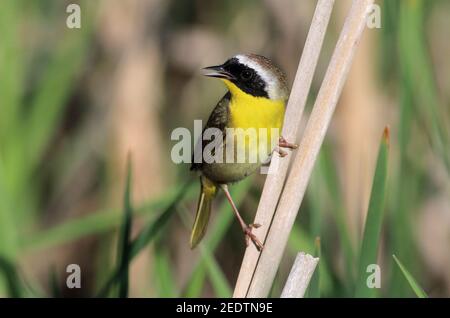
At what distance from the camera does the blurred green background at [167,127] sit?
118 inches

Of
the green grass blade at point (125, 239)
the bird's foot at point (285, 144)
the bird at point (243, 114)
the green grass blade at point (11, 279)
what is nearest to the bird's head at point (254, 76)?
the bird at point (243, 114)

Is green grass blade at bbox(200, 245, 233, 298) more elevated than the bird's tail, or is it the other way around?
the bird's tail

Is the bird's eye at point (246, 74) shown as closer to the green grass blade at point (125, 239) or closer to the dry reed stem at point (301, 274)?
the green grass blade at point (125, 239)

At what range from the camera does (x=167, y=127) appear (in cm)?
410

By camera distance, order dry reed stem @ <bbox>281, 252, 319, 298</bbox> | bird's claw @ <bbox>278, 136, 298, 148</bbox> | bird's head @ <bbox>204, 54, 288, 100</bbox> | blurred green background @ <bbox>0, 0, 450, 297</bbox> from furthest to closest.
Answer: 1. blurred green background @ <bbox>0, 0, 450, 297</bbox>
2. bird's head @ <bbox>204, 54, 288, 100</bbox>
3. bird's claw @ <bbox>278, 136, 298, 148</bbox>
4. dry reed stem @ <bbox>281, 252, 319, 298</bbox>

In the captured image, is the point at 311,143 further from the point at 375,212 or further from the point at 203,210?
the point at 203,210

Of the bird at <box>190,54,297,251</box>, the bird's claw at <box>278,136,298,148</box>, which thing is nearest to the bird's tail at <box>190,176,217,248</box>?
the bird at <box>190,54,297,251</box>

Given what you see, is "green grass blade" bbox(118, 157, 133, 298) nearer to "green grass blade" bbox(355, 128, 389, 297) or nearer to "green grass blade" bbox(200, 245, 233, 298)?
"green grass blade" bbox(200, 245, 233, 298)

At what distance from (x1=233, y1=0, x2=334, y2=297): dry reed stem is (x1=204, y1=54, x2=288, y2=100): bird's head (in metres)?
0.34

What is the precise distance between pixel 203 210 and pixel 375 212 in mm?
796

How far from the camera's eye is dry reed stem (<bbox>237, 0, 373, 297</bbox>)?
6.18 feet

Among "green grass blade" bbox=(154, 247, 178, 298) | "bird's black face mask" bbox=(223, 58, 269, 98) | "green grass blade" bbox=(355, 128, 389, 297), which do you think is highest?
"bird's black face mask" bbox=(223, 58, 269, 98)

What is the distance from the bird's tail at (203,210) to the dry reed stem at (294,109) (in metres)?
0.52

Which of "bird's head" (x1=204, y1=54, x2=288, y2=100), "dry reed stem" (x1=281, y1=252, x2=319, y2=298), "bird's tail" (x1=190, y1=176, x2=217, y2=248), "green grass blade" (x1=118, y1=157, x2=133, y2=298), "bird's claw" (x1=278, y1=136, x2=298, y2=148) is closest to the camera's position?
"dry reed stem" (x1=281, y1=252, x2=319, y2=298)
